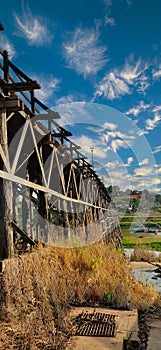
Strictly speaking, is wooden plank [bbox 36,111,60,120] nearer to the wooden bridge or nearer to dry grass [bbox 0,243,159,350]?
the wooden bridge

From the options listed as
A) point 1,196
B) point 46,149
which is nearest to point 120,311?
point 1,196

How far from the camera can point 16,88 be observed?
5434mm

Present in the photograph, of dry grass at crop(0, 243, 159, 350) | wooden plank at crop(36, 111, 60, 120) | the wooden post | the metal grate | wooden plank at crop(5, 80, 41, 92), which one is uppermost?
wooden plank at crop(36, 111, 60, 120)

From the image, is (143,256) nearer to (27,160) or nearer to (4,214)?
(27,160)

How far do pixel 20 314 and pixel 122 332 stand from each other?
1332 mm

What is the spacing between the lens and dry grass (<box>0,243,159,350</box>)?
13.6ft

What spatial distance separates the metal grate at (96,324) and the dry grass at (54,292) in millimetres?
220

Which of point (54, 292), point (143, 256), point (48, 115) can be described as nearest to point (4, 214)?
point (54, 292)

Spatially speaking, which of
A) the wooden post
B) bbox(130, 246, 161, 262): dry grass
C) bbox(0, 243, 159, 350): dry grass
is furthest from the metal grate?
bbox(130, 246, 161, 262): dry grass

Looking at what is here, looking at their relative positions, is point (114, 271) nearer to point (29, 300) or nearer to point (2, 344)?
point (29, 300)

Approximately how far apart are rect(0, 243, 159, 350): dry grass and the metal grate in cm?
22

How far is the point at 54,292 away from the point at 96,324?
2.70ft

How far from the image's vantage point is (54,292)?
5289 mm

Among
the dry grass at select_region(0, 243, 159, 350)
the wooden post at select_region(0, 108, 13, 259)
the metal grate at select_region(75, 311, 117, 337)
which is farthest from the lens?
the wooden post at select_region(0, 108, 13, 259)
